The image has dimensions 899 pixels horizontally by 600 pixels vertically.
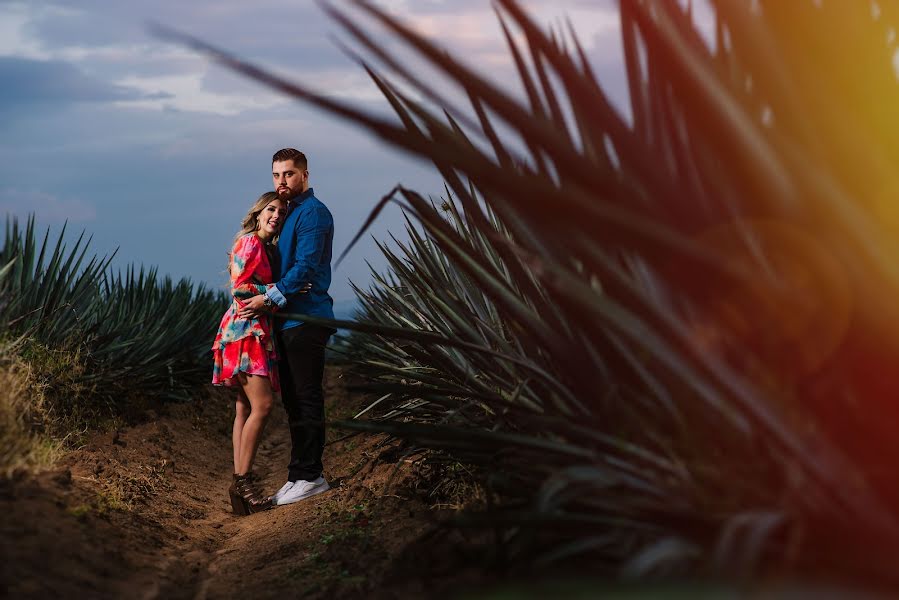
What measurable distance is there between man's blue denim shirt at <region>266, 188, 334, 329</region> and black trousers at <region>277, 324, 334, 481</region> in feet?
0.32

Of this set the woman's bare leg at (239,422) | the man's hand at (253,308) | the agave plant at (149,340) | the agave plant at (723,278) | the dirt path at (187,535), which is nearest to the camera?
the agave plant at (723,278)

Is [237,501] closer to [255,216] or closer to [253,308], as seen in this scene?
[253,308]

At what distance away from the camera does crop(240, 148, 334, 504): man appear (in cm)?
458

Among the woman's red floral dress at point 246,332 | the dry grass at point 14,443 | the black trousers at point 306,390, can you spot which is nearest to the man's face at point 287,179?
the woman's red floral dress at point 246,332

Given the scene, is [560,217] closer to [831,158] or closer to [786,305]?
[786,305]

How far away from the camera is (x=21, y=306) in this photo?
506 cm

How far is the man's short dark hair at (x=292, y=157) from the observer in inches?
191

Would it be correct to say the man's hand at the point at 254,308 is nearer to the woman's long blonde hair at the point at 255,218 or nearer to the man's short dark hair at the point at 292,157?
the woman's long blonde hair at the point at 255,218

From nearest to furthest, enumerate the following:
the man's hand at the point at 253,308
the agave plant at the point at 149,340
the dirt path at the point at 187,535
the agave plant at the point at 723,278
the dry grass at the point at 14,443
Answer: the agave plant at the point at 723,278
the dirt path at the point at 187,535
the dry grass at the point at 14,443
the man's hand at the point at 253,308
the agave plant at the point at 149,340

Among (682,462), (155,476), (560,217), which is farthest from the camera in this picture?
(155,476)

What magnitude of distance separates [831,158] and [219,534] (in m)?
3.46

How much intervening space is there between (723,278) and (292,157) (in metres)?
3.92

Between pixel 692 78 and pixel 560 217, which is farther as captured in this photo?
pixel 692 78

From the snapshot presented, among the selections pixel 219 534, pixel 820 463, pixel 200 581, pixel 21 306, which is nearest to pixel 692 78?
pixel 820 463
